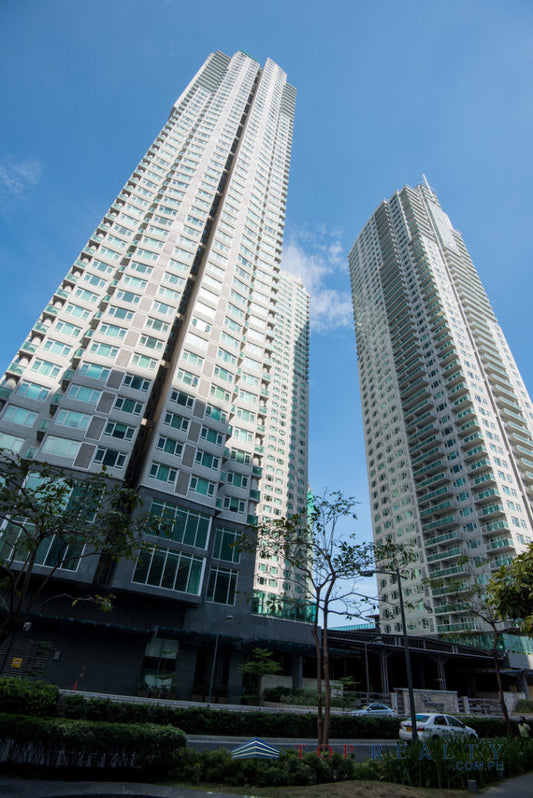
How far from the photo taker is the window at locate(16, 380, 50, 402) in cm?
4016

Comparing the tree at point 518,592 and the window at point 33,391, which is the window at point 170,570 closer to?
the window at point 33,391

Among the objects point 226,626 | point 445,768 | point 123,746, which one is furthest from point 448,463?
point 123,746

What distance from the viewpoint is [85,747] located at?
393 inches

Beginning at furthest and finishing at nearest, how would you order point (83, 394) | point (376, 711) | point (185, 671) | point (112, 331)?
point (112, 331), point (83, 394), point (185, 671), point (376, 711)

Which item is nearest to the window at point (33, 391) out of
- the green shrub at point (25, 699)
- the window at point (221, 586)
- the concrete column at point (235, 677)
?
the window at point (221, 586)

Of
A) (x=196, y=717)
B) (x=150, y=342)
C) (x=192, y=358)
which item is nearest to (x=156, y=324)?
(x=150, y=342)

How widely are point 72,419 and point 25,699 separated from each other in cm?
2858

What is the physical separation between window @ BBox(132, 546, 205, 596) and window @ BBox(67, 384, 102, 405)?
563 inches

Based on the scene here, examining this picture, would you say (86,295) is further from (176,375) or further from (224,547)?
(224,547)

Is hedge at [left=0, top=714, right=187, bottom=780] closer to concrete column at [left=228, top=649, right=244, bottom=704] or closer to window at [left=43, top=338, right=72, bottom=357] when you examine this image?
concrete column at [left=228, top=649, right=244, bottom=704]

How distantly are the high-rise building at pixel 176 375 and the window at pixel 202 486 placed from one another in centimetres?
11

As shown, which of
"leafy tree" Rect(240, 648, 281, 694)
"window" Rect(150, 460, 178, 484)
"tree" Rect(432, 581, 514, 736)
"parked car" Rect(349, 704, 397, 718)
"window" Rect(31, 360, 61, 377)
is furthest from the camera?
"window" Rect(31, 360, 61, 377)

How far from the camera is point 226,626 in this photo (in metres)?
37.0

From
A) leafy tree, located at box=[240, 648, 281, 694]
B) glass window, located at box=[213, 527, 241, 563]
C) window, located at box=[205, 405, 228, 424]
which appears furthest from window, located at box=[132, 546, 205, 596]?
window, located at box=[205, 405, 228, 424]
